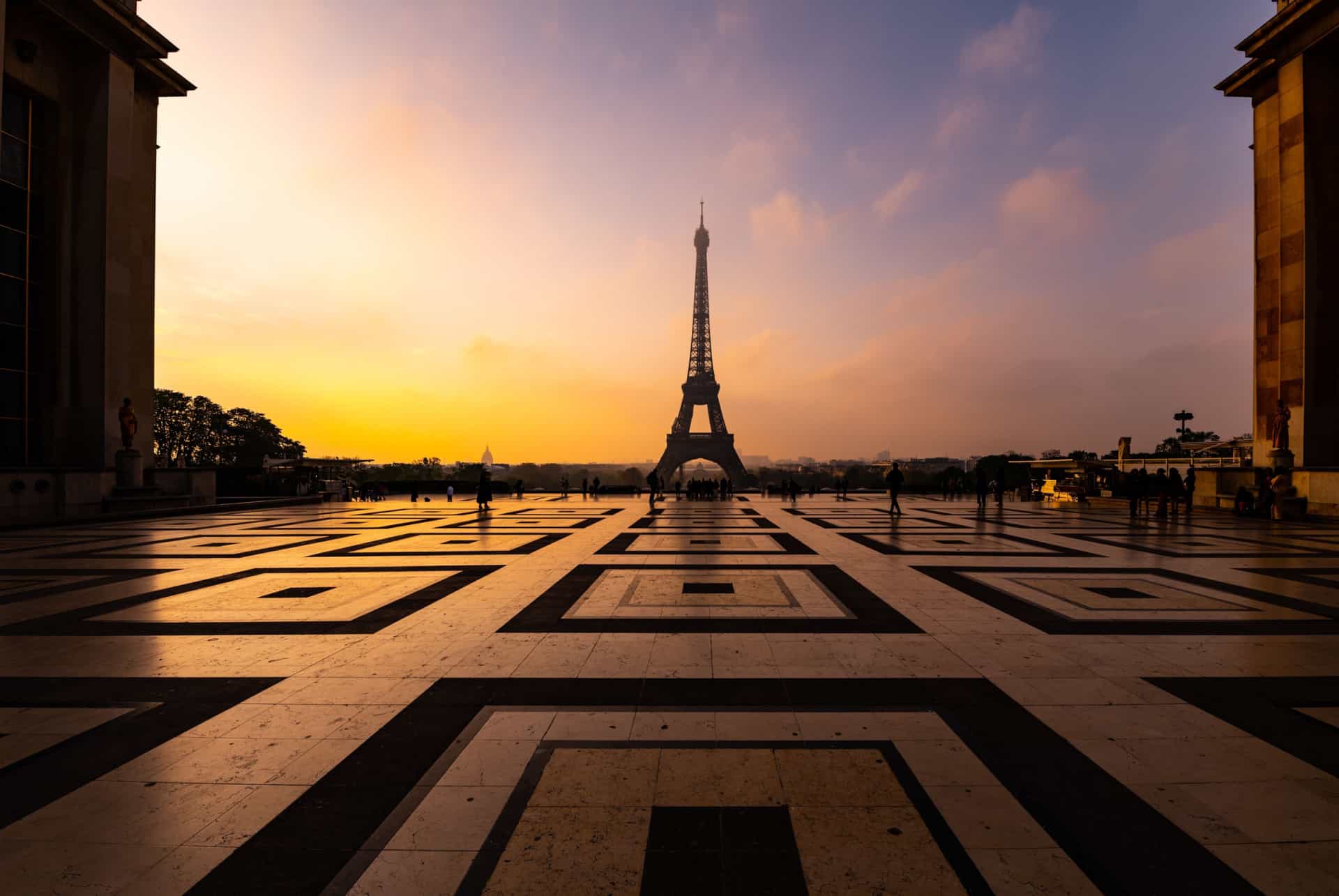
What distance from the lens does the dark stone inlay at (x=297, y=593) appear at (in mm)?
7980

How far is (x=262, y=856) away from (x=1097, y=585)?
956 cm

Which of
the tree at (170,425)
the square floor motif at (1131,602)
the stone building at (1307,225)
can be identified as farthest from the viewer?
the tree at (170,425)

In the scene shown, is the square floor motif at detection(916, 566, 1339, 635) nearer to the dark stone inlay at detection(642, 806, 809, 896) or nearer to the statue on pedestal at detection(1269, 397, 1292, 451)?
the dark stone inlay at detection(642, 806, 809, 896)

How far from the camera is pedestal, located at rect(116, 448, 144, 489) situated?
22203 mm

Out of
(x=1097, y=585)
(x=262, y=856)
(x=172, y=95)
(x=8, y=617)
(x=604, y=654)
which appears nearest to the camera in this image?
(x=262, y=856)

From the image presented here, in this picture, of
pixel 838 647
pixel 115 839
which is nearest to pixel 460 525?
pixel 838 647

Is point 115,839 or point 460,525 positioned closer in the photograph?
point 115,839

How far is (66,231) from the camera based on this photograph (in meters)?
23.3

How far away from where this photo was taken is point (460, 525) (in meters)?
18.3

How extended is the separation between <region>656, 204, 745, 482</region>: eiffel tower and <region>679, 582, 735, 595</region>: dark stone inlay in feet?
188

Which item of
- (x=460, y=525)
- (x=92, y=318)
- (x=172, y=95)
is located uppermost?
(x=172, y=95)

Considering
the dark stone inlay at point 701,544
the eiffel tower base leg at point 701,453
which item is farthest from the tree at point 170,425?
the dark stone inlay at point 701,544

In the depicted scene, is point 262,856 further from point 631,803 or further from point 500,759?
point 631,803

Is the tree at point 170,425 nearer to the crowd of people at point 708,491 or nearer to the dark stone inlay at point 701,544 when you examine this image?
the crowd of people at point 708,491
